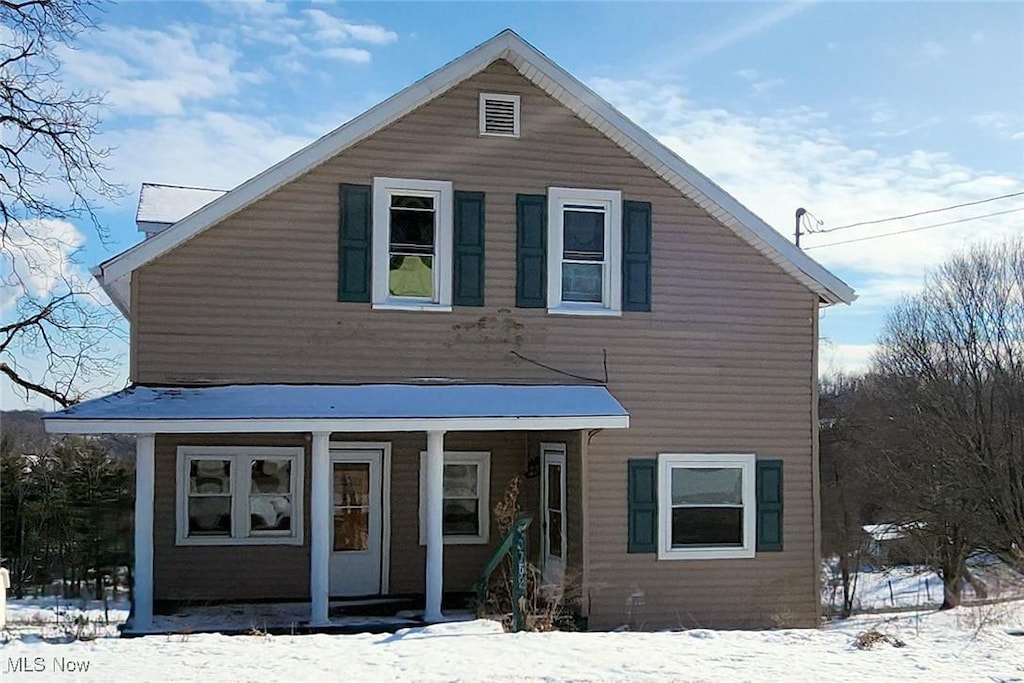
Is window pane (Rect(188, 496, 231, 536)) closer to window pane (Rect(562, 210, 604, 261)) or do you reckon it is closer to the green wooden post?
the green wooden post

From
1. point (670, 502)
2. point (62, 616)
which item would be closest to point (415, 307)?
point (670, 502)

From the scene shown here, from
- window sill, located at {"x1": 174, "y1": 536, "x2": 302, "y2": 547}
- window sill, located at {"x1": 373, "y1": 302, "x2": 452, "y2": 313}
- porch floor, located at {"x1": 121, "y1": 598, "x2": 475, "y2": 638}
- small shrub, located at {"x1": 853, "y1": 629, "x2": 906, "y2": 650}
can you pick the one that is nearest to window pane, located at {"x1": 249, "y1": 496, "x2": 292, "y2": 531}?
window sill, located at {"x1": 174, "y1": 536, "x2": 302, "y2": 547}

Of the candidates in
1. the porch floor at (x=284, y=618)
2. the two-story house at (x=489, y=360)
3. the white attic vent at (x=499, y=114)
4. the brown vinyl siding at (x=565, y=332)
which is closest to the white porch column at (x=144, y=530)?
the porch floor at (x=284, y=618)

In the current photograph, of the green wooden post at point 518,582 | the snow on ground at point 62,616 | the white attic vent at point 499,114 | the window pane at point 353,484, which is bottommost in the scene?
the snow on ground at point 62,616

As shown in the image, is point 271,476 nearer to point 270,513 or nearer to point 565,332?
point 270,513

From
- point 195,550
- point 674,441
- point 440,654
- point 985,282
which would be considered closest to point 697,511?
point 674,441

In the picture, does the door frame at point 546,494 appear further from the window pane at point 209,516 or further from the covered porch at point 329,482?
the window pane at point 209,516

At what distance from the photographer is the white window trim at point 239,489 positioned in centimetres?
1316

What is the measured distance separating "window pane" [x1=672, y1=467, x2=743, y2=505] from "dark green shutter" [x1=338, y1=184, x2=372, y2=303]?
15.4 ft

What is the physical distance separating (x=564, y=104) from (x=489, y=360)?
137 inches

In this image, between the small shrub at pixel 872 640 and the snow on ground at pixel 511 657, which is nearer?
the snow on ground at pixel 511 657

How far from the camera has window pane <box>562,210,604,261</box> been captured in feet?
44.8

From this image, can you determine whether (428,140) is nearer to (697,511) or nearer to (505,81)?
(505,81)

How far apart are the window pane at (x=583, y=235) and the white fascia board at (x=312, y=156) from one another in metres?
2.27
